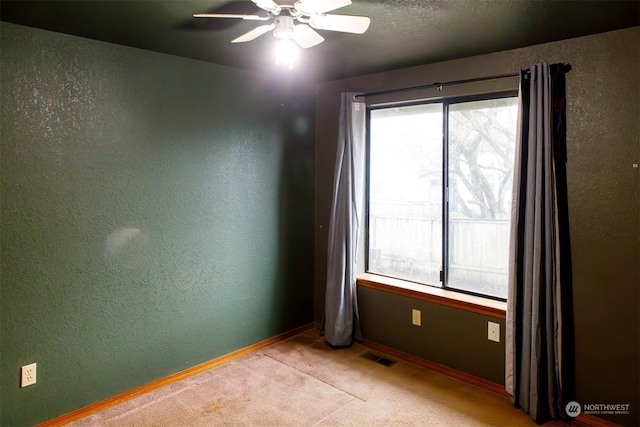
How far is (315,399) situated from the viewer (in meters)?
2.81

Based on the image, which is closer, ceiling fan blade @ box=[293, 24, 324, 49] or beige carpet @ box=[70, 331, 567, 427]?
ceiling fan blade @ box=[293, 24, 324, 49]

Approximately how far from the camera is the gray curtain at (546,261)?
2559 mm

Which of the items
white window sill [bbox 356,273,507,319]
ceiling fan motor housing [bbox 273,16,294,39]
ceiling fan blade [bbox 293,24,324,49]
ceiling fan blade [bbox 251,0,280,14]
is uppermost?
ceiling fan blade [bbox 293,24,324,49]

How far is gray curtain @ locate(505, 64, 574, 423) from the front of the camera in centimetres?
256

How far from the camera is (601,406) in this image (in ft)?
8.26

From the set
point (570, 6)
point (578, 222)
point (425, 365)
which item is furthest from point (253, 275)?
point (570, 6)

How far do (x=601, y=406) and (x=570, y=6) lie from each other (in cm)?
225

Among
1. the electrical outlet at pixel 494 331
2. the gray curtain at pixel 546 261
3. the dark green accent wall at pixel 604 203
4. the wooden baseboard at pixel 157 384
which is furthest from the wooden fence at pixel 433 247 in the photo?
the wooden baseboard at pixel 157 384

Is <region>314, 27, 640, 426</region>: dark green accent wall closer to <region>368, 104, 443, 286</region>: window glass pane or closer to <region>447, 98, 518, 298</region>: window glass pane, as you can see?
<region>447, 98, 518, 298</region>: window glass pane

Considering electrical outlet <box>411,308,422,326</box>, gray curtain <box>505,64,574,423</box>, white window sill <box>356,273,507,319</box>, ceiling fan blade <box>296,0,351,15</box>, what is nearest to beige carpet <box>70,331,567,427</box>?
gray curtain <box>505,64,574,423</box>
